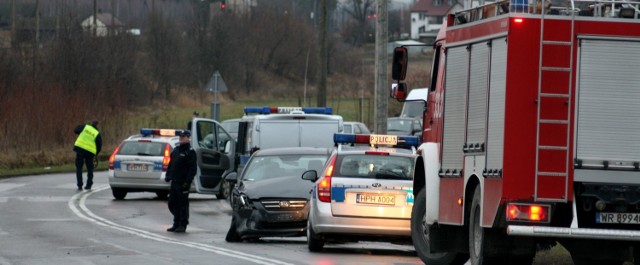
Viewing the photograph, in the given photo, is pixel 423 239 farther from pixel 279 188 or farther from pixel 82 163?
pixel 82 163

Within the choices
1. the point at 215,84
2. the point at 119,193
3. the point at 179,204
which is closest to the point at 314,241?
the point at 179,204

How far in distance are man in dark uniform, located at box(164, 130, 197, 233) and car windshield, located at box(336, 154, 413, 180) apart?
475 cm

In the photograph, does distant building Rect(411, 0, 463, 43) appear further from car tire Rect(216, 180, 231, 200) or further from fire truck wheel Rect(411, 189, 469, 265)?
fire truck wheel Rect(411, 189, 469, 265)

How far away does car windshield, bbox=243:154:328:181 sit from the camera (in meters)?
20.9

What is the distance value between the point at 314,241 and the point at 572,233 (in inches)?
257

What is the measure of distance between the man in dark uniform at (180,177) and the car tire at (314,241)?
4.40m

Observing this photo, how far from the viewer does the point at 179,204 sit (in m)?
22.0

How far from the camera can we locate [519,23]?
1182cm

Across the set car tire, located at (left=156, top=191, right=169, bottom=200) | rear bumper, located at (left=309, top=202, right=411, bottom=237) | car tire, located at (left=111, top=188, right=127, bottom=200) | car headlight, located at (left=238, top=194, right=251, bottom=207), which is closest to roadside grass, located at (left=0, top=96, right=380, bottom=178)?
car tire, located at (left=156, top=191, right=169, bottom=200)

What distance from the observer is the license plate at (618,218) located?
→ 1183 centimetres

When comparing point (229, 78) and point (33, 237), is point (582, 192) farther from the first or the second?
point (229, 78)

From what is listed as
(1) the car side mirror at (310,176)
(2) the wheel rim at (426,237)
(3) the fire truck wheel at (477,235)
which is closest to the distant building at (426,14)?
(1) the car side mirror at (310,176)

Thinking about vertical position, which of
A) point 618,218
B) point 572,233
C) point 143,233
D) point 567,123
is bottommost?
point 143,233

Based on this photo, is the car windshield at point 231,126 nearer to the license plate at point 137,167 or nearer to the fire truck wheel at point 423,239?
the license plate at point 137,167
